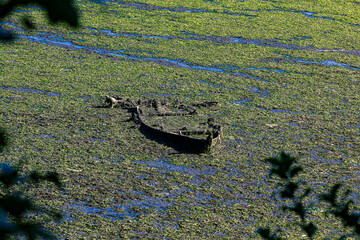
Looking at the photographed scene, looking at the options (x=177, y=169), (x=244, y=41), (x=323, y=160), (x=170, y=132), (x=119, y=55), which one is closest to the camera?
(x=177, y=169)

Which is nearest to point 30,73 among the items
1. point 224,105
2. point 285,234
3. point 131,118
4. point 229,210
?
point 131,118

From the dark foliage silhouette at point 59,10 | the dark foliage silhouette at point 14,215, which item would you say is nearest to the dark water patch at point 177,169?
the dark foliage silhouette at point 14,215

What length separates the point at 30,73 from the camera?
7629mm

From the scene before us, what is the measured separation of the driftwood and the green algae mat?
0.12 meters

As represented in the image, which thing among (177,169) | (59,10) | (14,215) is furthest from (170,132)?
(59,10)

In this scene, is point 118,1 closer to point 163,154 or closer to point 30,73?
point 30,73

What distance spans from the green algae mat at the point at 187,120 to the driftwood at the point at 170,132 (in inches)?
4.8

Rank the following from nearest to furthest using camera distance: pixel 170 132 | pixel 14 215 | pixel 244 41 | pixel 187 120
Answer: pixel 14 215 < pixel 170 132 < pixel 187 120 < pixel 244 41

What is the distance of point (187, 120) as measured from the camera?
6.31 m

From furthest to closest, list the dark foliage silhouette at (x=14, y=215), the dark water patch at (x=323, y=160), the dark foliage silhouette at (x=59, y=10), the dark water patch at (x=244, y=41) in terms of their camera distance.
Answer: the dark water patch at (x=244, y=41)
the dark water patch at (x=323, y=160)
the dark foliage silhouette at (x=14, y=215)
the dark foliage silhouette at (x=59, y=10)

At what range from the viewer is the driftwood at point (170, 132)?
5.40m

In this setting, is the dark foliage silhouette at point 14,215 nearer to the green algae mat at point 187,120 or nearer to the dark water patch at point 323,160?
the green algae mat at point 187,120

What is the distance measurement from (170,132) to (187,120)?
26.2 inches

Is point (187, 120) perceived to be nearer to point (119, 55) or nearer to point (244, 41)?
point (119, 55)
